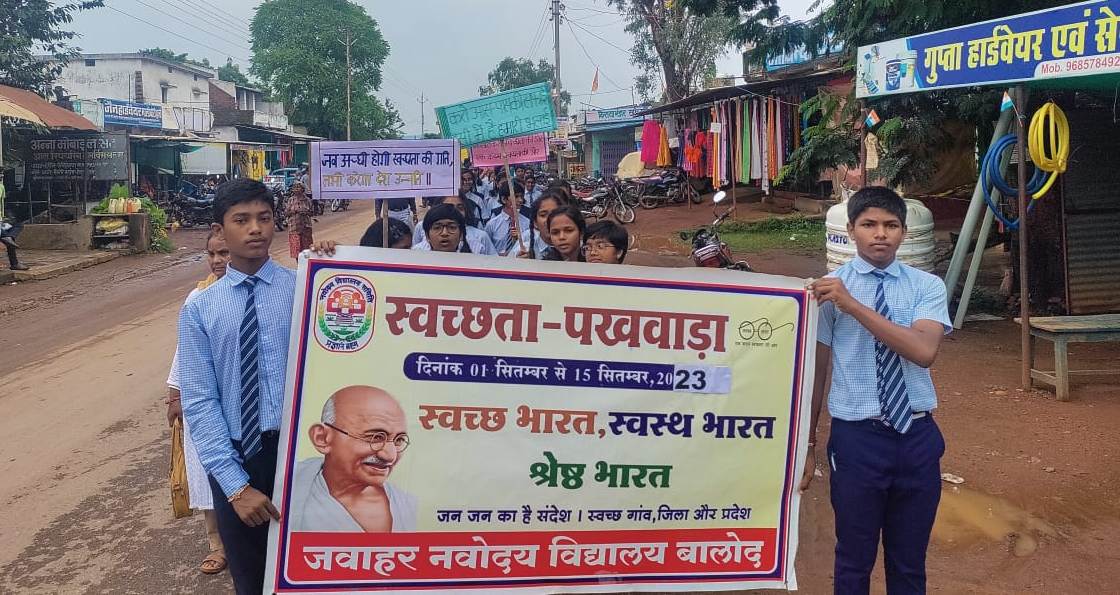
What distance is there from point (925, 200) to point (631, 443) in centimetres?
1403

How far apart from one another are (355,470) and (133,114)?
32.8 meters

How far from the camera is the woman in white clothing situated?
346 centimetres

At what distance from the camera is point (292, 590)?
2.62 meters

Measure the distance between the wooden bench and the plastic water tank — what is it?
2.11 metres

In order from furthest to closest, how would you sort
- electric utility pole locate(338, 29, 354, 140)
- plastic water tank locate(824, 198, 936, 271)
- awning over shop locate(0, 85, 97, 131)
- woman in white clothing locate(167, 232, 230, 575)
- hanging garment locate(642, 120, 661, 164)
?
electric utility pole locate(338, 29, 354, 140)
hanging garment locate(642, 120, 661, 164)
awning over shop locate(0, 85, 97, 131)
plastic water tank locate(824, 198, 936, 271)
woman in white clothing locate(167, 232, 230, 575)

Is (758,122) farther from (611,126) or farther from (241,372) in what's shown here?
(611,126)

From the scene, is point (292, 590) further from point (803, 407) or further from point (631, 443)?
point (803, 407)

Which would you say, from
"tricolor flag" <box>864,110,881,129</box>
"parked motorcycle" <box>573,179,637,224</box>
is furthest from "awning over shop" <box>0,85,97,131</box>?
"tricolor flag" <box>864,110,881,129</box>

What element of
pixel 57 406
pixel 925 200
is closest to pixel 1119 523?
pixel 57 406

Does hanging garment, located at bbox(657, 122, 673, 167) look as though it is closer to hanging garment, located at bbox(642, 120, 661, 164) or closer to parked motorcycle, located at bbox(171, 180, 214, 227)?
hanging garment, located at bbox(642, 120, 661, 164)

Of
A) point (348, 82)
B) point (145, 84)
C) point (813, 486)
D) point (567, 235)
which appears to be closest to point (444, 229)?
point (567, 235)

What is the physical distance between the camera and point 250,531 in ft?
8.52

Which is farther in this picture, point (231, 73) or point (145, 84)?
point (231, 73)

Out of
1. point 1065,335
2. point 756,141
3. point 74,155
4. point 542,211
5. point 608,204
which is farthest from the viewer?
point 608,204
